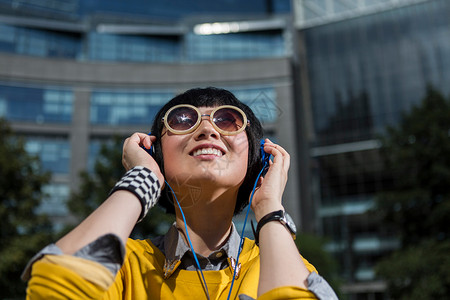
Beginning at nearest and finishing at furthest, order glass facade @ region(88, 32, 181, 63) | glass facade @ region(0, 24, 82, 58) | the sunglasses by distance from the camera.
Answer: the sunglasses < glass facade @ region(0, 24, 82, 58) < glass facade @ region(88, 32, 181, 63)

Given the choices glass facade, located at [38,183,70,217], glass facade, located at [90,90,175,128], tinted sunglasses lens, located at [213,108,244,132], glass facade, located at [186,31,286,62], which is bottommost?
glass facade, located at [38,183,70,217]

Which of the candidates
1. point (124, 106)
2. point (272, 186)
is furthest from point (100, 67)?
point (272, 186)

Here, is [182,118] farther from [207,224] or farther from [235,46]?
[235,46]

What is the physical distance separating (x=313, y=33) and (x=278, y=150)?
41224 millimetres

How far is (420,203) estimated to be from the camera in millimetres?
14250

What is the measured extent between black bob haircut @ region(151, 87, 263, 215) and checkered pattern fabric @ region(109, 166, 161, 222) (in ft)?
0.90

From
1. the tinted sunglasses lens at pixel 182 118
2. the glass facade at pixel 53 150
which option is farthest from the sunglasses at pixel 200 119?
the glass facade at pixel 53 150

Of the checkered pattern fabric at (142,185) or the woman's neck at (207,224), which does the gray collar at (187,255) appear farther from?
the checkered pattern fabric at (142,185)

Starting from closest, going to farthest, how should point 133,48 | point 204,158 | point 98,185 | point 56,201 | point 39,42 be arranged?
point 204,158
point 98,185
point 56,201
point 39,42
point 133,48

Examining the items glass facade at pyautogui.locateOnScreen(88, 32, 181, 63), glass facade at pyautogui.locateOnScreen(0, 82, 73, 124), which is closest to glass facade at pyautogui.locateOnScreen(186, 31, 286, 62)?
glass facade at pyautogui.locateOnScreen(88, 32, 181, 63)

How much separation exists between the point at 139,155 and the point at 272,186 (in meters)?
0.49

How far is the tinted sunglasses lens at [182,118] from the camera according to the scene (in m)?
1.68

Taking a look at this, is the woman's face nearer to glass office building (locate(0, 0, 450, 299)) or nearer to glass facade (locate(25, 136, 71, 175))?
glass office building (locate(0, 0, 450, 299))

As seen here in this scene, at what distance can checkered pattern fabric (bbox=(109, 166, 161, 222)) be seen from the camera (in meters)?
1.40
